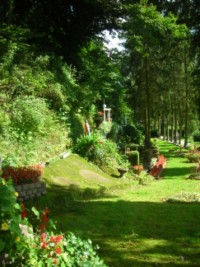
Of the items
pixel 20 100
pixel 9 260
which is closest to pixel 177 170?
pixel 20 100

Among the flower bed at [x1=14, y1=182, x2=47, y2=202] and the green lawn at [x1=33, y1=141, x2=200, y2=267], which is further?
the flower bed at [x1=14, y1=182, x2=47, y2=202]

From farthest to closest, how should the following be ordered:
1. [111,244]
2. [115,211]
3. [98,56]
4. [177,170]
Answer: [98,56] < [177,170] < [115,211] < [111,244]

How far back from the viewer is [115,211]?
39.6 ft

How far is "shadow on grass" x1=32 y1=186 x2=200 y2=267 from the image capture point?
7969 millimetres

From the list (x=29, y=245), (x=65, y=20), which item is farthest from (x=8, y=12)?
(x=29, y=245)

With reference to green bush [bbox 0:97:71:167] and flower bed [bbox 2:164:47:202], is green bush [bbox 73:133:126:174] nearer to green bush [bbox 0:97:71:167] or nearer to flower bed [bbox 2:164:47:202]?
green bush [bbox 0:97:71:167]

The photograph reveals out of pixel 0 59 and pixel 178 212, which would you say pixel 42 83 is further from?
pixel 178 212

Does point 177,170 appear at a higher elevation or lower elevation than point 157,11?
lower

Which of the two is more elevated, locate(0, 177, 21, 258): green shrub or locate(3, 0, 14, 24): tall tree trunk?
locate(3, 0, 14, 24): tall tree trunk

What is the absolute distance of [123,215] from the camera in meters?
11.6

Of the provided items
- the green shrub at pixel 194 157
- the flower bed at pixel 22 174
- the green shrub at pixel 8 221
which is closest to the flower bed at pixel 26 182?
the flower bed at pixel 22 174

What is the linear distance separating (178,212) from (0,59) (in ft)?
37.4

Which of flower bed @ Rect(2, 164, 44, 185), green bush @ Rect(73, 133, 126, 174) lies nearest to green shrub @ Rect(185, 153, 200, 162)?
green bush @ Rect(73, 133, 126, 174)

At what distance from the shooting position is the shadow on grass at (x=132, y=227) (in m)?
7.97
